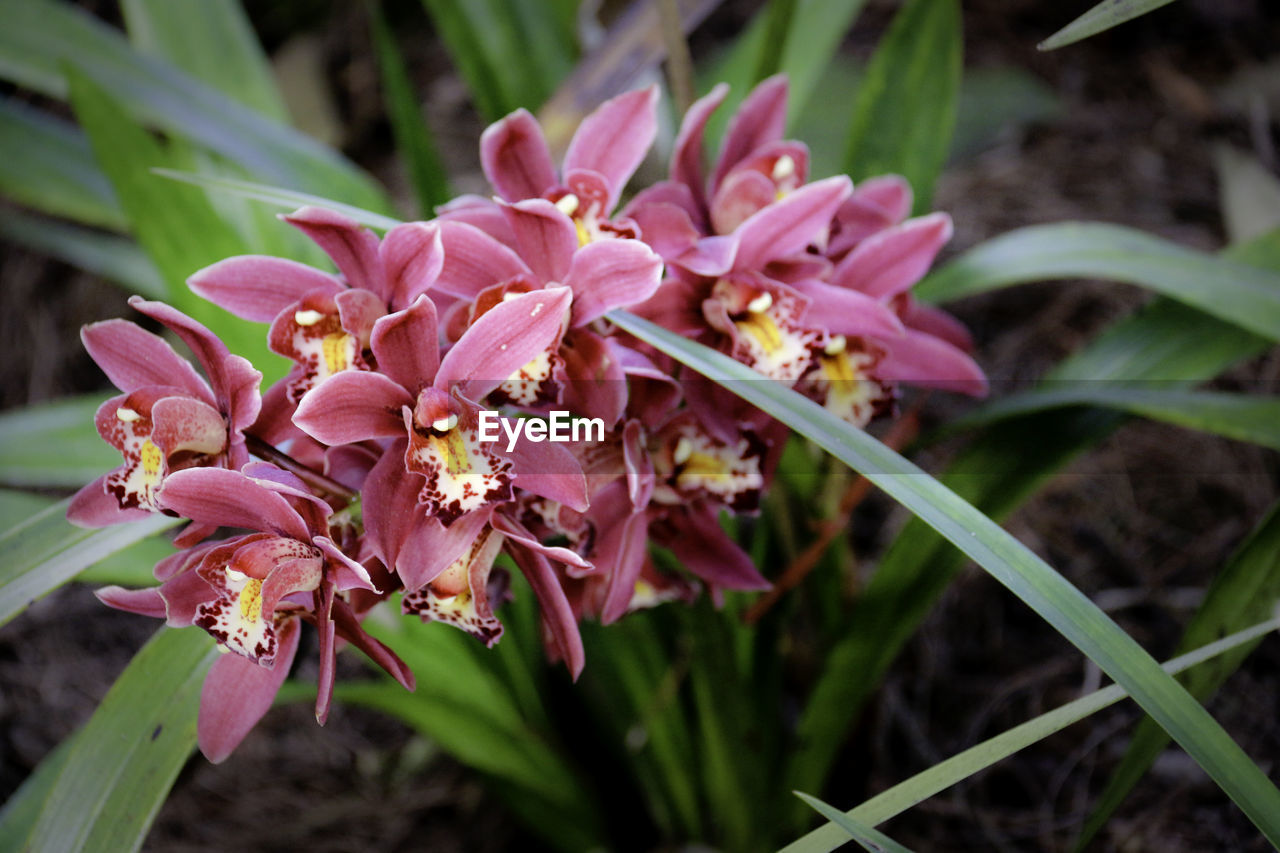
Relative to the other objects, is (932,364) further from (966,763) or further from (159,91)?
(159,91)

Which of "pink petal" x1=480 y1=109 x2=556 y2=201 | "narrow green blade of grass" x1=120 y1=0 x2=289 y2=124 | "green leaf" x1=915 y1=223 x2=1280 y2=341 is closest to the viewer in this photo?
"pink petal" x1=480 y1=109 x2=556 y2=201

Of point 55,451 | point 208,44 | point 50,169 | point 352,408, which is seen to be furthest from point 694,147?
point 50,169

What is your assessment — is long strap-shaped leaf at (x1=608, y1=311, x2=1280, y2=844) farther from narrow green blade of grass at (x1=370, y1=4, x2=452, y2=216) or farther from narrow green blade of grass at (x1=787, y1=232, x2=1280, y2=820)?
narrow green blade of grass at (x1=370, y1=4, x2=452, y2=216)

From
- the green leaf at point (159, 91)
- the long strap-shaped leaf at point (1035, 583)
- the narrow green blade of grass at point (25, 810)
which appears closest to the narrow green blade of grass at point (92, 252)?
the green leaf at point (159, 91)

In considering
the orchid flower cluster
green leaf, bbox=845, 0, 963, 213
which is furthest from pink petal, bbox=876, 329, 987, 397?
green leaf, bbox=845, 0, 963, 213

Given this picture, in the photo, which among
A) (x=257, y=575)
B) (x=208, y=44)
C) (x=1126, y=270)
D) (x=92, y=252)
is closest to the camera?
(x=257, y=575)

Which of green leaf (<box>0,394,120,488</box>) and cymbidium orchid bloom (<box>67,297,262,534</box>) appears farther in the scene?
green leaf (<box>0,394,120,488</box>)
